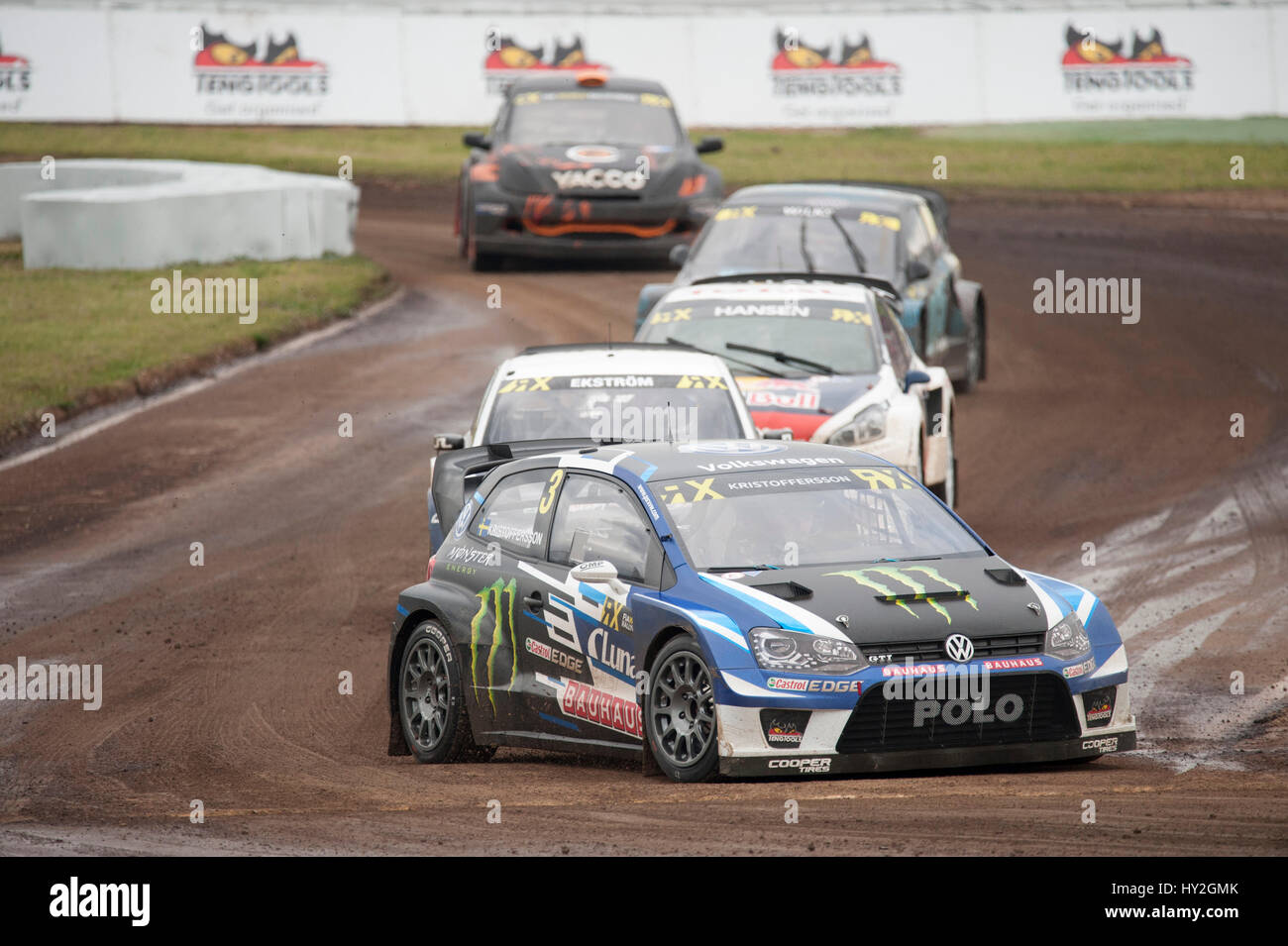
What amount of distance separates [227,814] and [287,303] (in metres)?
15.4

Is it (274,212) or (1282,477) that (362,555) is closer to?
(1282,477)

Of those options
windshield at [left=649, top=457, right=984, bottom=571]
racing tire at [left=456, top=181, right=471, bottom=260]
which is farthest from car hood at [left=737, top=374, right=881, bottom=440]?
racing tire at [left=456, top=181, right=471, bottom=260]

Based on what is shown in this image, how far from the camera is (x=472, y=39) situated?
35.9 m

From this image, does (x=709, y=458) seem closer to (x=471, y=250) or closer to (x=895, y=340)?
(x=895, y=340)

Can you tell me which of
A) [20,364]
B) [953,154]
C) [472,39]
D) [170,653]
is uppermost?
[472,39]

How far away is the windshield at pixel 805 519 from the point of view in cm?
830

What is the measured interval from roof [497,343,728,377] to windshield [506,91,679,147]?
33.9 feet

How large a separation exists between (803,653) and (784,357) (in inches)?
262

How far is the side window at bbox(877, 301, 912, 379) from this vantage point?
14359 mm

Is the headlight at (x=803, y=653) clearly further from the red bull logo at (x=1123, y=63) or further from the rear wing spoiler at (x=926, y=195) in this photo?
the red bull logo at (x=1123, y=63)

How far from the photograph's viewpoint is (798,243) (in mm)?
17453

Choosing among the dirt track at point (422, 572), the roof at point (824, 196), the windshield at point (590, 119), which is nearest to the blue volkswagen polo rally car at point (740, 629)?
the dirt track at point (422, 572)

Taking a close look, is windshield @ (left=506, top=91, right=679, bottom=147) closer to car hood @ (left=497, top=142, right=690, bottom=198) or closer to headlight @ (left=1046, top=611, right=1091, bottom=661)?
car hood @ (left=497, top=142, right=690, bottom=198)

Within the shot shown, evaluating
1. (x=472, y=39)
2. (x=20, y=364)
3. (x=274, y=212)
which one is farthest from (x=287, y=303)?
(x=472, y=39)
